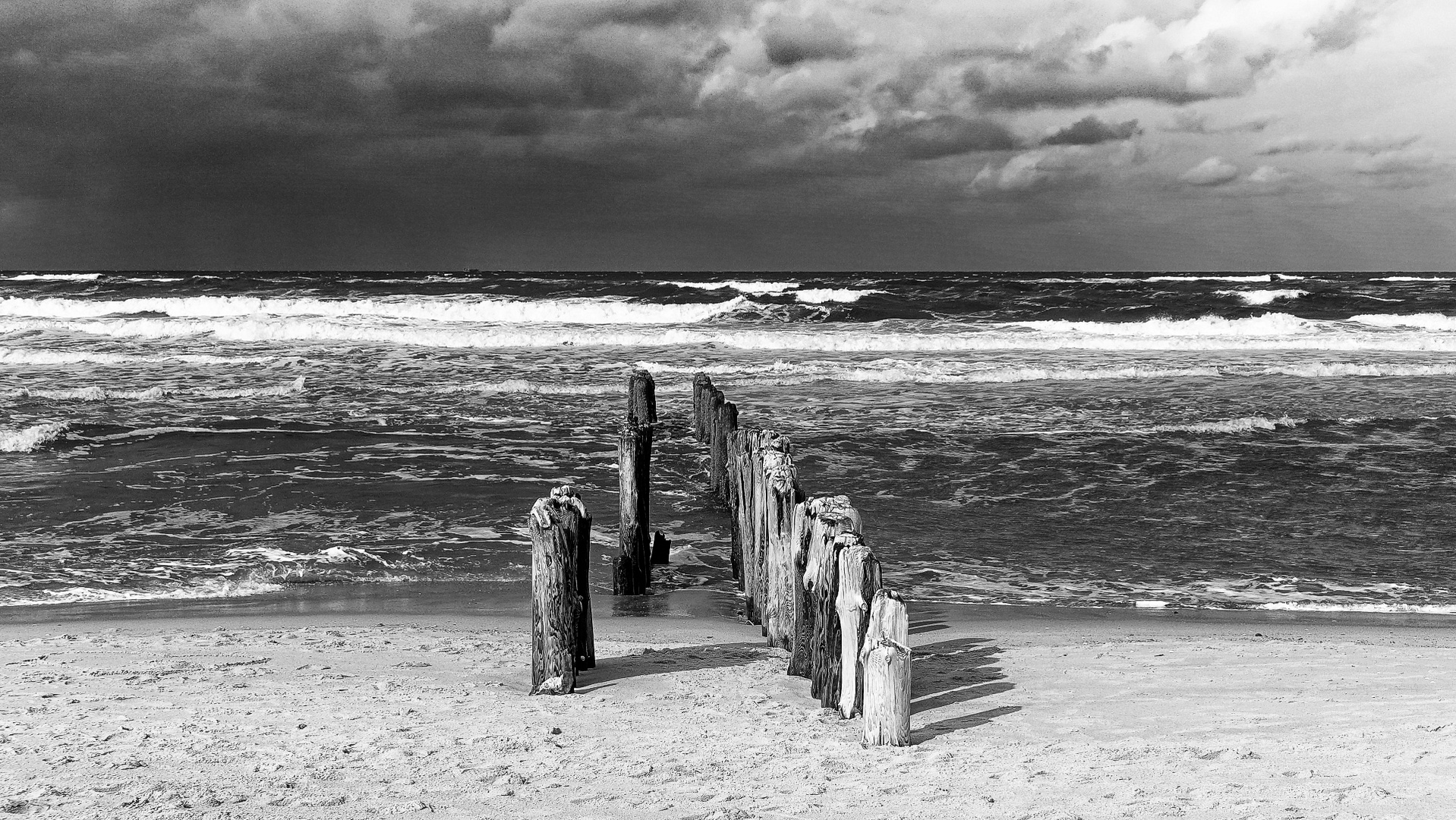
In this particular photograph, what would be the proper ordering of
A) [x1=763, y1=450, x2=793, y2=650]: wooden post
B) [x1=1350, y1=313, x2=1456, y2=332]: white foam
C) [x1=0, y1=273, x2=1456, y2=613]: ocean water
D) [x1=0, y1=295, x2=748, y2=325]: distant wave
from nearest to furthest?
[x1=763, y1=450, x2=793, y2=650]: wooden post
[x1=0, y1=273, x2=1456, y2=613]: ocean water
[x1=1350, y1=313, x2=1456, y2=332]: white foam
[x1=0, y1=295, x2=748, y2=325]: distant wave

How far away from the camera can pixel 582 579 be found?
5.50m

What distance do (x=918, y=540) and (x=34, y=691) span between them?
6.22m

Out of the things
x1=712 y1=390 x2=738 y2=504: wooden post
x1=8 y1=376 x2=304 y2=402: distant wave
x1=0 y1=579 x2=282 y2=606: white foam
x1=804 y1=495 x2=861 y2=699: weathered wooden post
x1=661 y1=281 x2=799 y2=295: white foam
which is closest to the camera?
x1=804 y1=495 x2=861 y2=699: weathered wooden post

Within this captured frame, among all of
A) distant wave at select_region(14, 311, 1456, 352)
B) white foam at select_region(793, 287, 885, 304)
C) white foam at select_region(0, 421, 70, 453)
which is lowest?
white foam at select_region(0, 421, 70, 453)

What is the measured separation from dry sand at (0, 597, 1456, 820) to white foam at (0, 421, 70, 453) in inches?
275

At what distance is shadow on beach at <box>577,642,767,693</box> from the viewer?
559cm

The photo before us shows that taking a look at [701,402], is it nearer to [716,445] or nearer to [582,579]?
[716,445]

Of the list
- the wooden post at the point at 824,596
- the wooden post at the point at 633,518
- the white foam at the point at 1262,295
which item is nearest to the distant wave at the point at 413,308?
the white foam at the point at 1262,295

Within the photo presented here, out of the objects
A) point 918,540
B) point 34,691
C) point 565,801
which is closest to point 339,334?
A: point 918,540

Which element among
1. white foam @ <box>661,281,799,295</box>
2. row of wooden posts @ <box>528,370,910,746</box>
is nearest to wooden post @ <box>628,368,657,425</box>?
row of wooden posts @ <box>528,370,910,746</box>

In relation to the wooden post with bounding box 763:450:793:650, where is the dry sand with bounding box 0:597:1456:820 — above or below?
below

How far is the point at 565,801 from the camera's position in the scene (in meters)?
3.99

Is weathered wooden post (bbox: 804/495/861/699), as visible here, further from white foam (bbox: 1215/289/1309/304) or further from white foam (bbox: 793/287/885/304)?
white foam (bbox: 1215/289/1309/304)

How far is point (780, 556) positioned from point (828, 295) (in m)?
39.1
